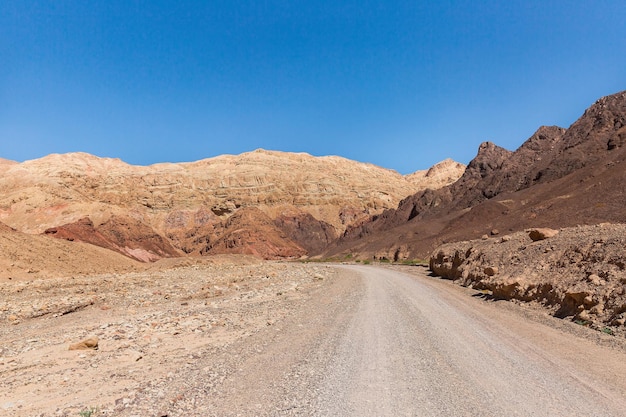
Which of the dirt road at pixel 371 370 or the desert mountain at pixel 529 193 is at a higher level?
the desert mountain at pixel 529 193

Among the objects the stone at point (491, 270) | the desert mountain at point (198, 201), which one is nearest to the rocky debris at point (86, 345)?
the stone at point (491, 270)

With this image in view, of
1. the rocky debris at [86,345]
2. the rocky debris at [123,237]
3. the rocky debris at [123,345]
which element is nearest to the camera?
the rocky debris at [123,345]

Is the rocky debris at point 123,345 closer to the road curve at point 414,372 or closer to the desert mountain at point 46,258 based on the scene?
the road curve at point 414,372

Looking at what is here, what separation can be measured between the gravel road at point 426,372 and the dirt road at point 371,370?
0.02 metres

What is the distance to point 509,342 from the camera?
29.5ft

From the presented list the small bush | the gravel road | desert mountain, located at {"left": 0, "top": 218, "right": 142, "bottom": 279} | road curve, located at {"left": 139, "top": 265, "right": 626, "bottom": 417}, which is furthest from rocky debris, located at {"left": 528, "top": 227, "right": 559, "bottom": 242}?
desert mountain, located at {"left": 0, "top": 218, "right": 142, "bottom": 279}

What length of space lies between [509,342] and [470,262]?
1574cm

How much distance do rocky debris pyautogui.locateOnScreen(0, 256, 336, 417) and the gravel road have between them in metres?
1.11

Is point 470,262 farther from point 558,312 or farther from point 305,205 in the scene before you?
point 305,205

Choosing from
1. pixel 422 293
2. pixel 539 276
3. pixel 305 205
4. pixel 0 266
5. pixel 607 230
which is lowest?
pixel 0 266

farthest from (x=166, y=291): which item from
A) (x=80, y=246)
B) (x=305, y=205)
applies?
(x=305, y=205)

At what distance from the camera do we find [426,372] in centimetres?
693

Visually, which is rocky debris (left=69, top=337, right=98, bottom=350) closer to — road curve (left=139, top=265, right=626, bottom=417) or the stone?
road curve (left=139, top=265, right=626, bottom=417)

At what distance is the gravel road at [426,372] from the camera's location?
553 centimetres
